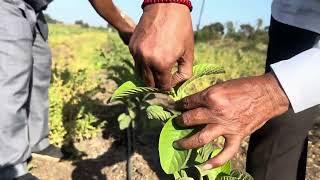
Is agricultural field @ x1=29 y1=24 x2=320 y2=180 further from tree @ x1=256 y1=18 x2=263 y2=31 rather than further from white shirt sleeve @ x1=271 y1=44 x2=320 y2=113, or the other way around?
tree @ x1=256 y1=18 x2=263 y2=31

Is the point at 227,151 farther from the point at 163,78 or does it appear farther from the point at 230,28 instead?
the point at 230,28

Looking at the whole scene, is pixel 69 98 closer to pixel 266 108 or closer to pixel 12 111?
pixel 12 111

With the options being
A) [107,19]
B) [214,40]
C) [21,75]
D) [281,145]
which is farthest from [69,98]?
[214,40]

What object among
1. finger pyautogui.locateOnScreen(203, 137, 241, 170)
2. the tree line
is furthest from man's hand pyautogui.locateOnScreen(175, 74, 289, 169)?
the tree line

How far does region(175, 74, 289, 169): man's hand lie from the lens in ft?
3.99

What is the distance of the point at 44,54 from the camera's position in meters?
3.31

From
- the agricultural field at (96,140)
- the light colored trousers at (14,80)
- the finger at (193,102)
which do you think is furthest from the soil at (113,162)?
the finger at (193,102)

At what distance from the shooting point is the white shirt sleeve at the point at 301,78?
1290mm

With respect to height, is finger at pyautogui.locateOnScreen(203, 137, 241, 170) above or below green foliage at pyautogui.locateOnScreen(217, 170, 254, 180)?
above

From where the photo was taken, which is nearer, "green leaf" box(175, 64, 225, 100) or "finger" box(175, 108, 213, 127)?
"finger" box(175, 108, 213, 127)

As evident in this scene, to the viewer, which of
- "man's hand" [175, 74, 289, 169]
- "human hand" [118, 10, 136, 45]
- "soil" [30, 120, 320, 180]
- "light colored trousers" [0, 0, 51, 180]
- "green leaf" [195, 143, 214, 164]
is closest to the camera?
"man's hand" [175, 74, 289, 169]

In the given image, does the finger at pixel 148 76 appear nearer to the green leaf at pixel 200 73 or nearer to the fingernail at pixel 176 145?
the green leaf at pixel 200 73

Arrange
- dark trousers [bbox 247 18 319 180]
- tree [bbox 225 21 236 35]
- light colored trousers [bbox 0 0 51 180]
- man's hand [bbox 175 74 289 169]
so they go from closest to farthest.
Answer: man's hand [bbox 175 74 289 169]
dark trousers [bbox 247 18 319 180]
light colored trousers [bbox 0 0 51 180]
tree [bbox 225 21 236 35]

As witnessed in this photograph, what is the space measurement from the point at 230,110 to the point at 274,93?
123 mm
